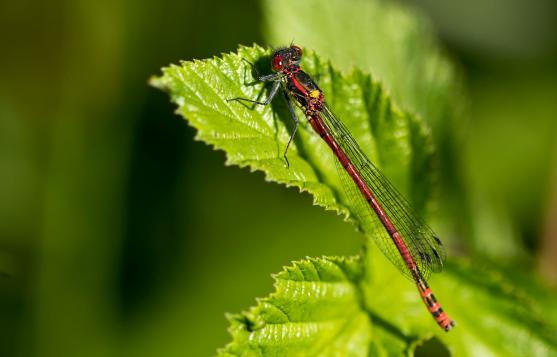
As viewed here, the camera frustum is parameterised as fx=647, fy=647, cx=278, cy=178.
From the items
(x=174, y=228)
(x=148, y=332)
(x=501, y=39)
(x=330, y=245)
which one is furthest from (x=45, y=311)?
(x=501, y=39)

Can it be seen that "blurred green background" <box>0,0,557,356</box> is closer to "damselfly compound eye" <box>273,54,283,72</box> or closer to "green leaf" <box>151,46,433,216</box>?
"green leaf" <box>151,46,433,216</box>

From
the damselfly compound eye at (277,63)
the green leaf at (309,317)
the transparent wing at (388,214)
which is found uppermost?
the damselfly compound eye at (277,63)

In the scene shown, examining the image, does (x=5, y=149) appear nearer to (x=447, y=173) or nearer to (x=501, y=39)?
(x=447, y=173)

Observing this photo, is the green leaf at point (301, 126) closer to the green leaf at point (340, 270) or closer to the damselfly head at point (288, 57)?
the green leaf at point (340, 270)

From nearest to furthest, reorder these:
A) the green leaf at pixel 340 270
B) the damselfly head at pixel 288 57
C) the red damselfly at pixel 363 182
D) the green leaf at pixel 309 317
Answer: the green leaf at pixel 309 317 < the green leaf at pixel 340 270 < the red damselfly at pixel 363 182 < the damselfly head at pixel 288 57

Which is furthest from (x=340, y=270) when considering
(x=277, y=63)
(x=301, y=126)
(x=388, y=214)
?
(x=277, y=63)

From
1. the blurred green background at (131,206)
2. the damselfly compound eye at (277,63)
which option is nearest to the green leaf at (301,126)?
the damselfly compound eye at (277,63)

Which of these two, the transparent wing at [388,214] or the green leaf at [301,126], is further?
the transparent wing at [388,214]
